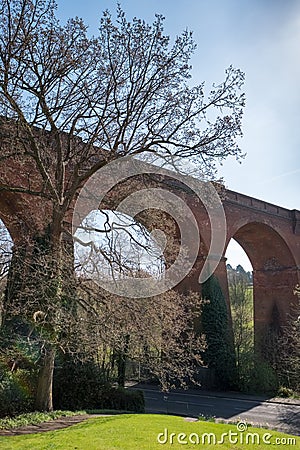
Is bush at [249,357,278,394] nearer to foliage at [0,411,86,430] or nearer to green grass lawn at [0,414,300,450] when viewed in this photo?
foliage at [0,411,86,430]

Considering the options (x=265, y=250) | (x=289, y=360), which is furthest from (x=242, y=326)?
(x=289, y=360)

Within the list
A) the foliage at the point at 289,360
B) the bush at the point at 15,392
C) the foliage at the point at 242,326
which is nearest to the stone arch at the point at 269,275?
the foliage at the point at 242,326

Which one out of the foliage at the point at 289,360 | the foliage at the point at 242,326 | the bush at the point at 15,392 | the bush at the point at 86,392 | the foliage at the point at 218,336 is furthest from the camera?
the foliage at the point at 242,326

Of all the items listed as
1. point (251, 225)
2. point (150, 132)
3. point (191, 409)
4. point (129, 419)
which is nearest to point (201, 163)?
point (150, 132)

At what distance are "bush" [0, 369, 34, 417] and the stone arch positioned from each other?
14633 mm

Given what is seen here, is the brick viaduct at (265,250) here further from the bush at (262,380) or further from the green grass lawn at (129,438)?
the green grass lawn at (129,438)

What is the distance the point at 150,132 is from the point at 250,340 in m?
16.6

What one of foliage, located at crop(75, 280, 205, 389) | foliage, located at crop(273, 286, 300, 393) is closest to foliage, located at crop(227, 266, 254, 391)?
foliage, located at crop(273, 286, 300, 393)

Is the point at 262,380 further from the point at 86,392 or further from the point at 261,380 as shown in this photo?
the point at 86,392

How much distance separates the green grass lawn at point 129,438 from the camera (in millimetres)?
5020

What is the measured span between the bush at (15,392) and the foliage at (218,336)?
9.78 meters

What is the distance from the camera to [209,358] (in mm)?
17594

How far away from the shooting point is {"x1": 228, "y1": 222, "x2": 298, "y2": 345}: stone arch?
73.1 feet

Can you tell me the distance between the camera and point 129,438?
210 inches
